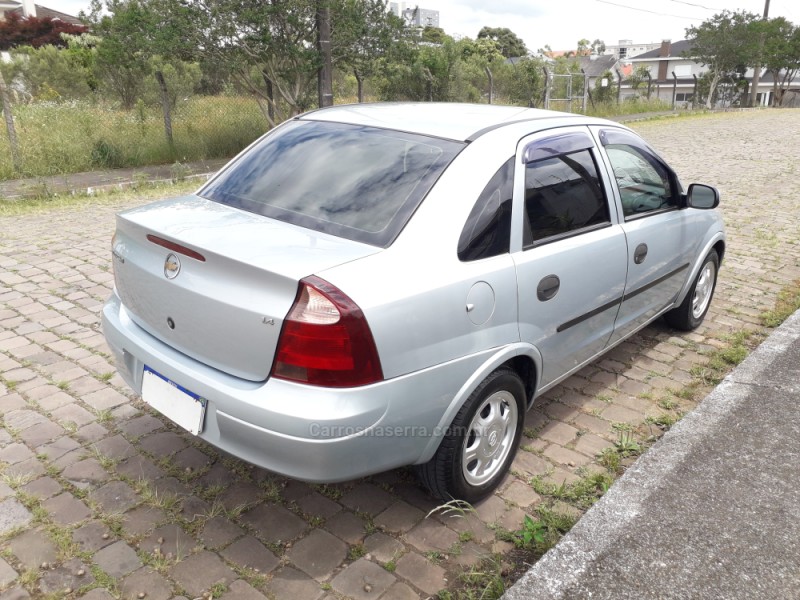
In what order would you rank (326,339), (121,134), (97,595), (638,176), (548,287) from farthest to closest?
1. (121,134)
2. (638,176)
3. (548,287)
4. (97,595)
5. (326,339)

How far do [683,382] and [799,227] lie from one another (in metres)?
5.27

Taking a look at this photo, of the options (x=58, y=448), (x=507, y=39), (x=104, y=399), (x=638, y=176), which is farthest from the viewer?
(x=507, y=39)

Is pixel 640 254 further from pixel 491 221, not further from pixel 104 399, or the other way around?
pixel 104 399

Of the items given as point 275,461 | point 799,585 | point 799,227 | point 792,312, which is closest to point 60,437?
point 275,461

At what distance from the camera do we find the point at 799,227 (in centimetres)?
814

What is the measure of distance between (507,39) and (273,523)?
84.5 meters

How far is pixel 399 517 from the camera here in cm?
286

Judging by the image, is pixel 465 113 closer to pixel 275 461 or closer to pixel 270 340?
pixel 270 340

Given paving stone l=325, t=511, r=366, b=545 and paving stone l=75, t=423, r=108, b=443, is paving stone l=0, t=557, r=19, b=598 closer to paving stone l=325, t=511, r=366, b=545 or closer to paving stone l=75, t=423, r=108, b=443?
paving stone l=75, t=423, r=108, b=443

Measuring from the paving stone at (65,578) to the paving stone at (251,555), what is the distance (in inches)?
19.8

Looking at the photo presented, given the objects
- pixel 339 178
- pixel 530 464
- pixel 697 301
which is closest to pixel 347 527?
pixel 530 464

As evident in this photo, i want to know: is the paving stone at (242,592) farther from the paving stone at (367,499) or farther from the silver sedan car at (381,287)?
Result: the paving stone at (367,499)

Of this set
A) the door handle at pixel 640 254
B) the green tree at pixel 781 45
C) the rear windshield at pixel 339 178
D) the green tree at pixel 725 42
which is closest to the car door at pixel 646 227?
the door handle at pixel 640 254

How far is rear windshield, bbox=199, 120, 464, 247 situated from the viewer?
2688 millimetres
